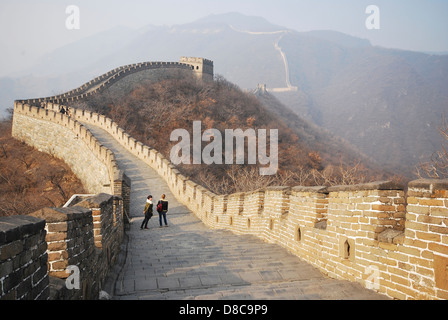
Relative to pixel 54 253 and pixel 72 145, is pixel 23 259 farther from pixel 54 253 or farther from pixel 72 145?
pixel 72 145

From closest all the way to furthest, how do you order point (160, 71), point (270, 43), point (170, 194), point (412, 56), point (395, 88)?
point (170, 194) < point (160, 71) < point (395, 88) < point (412, 56) < point (270, 43)

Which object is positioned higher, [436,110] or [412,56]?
[412,56]

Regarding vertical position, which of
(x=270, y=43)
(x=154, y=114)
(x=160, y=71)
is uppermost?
(x=270, y=43)

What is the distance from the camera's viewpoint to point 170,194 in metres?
17.7

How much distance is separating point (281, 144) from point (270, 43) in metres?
106

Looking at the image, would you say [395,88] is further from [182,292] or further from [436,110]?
[182,292]

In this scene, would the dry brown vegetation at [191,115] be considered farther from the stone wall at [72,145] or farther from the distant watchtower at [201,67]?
the stone wall at [72,145]

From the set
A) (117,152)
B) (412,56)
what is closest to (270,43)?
(412,56)

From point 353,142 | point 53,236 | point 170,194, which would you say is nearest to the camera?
point 53,236

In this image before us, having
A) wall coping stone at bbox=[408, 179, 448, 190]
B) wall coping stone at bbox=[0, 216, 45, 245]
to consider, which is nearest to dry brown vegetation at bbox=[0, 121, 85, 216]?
wall coping stone at bbox=[0, 216, 45, 245]

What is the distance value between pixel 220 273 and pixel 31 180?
958 inches

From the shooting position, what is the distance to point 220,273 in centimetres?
510

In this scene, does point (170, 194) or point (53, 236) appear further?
point (170, 194)

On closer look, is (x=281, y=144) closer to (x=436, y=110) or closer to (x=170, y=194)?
(x=170, y=194)
